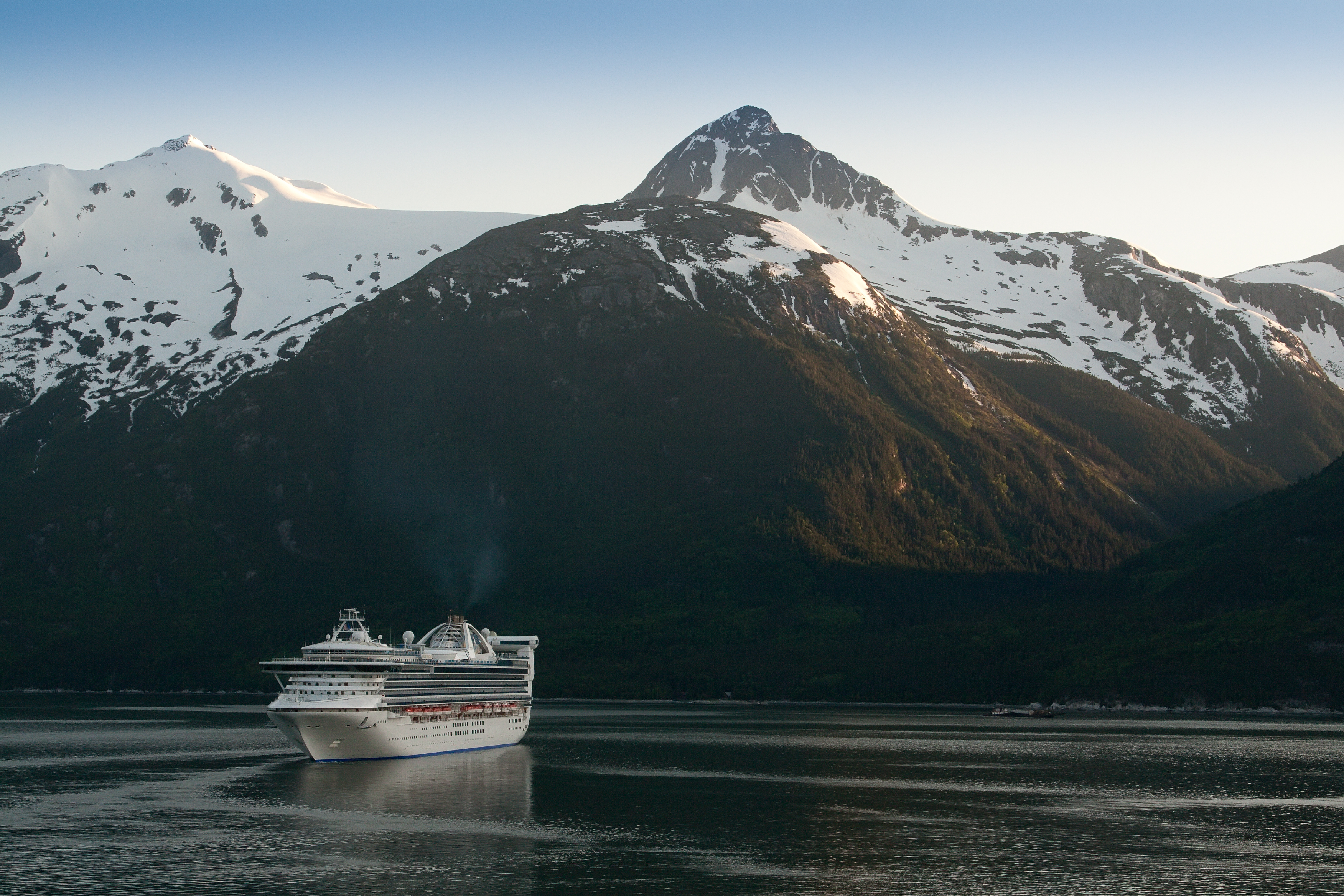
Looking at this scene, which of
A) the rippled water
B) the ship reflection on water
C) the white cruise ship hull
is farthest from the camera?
the white cruise ship hull

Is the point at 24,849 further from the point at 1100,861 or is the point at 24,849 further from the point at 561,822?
the point at 1100,861

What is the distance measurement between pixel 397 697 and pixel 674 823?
55558 millimetres

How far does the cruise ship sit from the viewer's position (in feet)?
499

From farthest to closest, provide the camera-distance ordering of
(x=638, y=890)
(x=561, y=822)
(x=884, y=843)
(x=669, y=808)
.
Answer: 1. (x=669, y=808)
2. (x=561, y=822)
3. (x=884, y=843)
4. (x=638, y=890)

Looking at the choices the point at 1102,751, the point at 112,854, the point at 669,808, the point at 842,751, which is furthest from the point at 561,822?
the point at 1102,751

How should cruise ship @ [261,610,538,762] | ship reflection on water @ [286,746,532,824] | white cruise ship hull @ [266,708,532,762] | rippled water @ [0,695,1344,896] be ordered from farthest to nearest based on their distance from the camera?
cruise ship @ [261,610,538,762] < white cruise ship hull @ [266,708,532,762] < ship reflection on water @ [286,746,532,824] < rippled water @ [0,695,1344,896]

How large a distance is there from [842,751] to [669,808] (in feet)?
197

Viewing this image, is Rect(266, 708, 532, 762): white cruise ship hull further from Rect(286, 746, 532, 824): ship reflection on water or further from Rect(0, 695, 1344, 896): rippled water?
Rect(0, 695, 1344, 896): rippled water

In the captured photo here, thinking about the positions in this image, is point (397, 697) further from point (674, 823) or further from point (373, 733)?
point (674, 823)

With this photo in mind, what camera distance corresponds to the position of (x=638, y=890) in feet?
282

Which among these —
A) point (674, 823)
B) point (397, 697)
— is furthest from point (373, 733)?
point (674, 823)

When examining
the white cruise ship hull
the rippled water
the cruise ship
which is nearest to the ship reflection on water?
the rippled water

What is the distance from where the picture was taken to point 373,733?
15575 centimetres

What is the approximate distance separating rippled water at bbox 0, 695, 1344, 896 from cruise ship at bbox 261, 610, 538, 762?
3.09 metres
